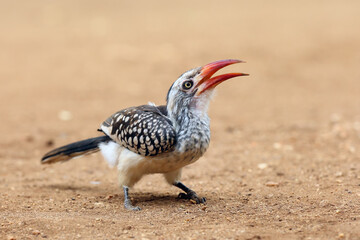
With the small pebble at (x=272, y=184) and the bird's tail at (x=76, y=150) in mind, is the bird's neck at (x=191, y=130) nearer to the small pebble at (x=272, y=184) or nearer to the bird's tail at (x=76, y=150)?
the bird's tail at (x=76, y=150)

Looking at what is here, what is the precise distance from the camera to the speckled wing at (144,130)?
15.1 feet

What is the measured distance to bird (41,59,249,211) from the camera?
182 inches

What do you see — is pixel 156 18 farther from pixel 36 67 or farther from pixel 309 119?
pixel 309 119

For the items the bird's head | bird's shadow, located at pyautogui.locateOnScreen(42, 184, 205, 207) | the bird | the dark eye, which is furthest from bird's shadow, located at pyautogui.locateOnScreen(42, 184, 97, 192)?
the dark eye

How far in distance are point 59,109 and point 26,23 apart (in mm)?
7137

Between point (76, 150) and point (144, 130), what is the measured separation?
1.20 meters

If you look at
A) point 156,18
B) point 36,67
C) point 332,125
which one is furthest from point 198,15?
point 332,125

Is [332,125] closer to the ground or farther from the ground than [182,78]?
closer to the ground

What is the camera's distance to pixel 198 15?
17.1m

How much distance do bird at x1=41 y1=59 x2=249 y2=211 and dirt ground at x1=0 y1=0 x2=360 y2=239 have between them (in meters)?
0.33

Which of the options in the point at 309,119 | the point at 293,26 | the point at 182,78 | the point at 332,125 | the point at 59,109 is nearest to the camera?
A: the point at 182,78

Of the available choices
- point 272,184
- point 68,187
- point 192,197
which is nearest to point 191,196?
point 192,197

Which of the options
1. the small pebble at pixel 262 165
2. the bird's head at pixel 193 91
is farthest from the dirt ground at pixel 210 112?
the bird's head at pixel 193 91

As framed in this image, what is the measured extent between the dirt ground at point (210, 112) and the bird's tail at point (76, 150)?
0.33 meters
